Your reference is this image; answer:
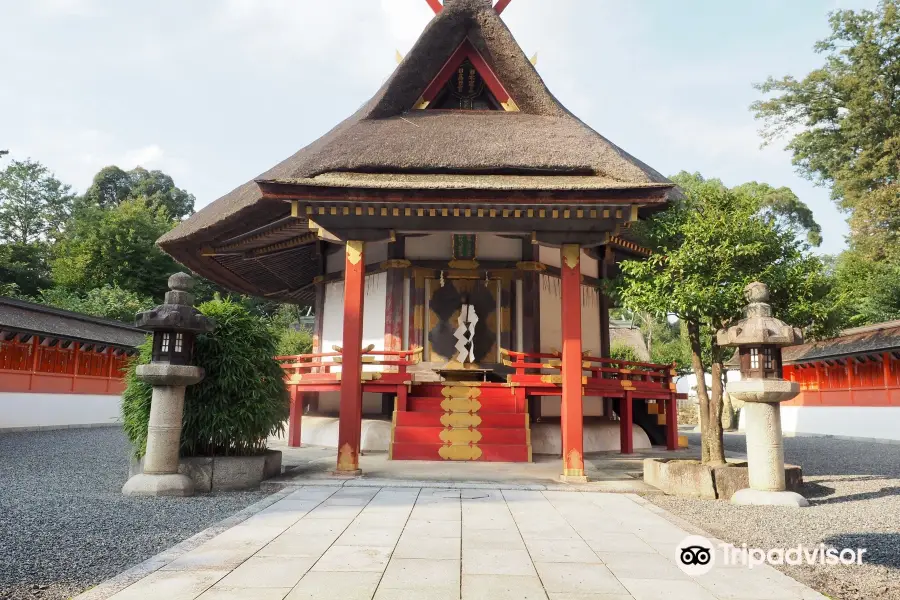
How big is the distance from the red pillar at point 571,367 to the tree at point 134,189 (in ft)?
155

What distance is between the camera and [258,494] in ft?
22.8

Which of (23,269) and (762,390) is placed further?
(23,269)

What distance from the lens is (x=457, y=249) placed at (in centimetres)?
1218

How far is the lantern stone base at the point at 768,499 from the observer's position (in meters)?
6.54

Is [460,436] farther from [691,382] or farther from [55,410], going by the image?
[691,382]

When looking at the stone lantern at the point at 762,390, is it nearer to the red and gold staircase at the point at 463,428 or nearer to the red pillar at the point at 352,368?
the red and gold staircase at the point at 463,428

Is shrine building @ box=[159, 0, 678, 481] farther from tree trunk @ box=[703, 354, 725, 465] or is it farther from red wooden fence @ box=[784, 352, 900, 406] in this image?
red wooden fence @ box=[784, 352, 900, 406]

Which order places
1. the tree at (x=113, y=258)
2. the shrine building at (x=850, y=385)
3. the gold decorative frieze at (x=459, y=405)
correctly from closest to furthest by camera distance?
the gold decorative frieze at (x=459, y=405), the shrine building at (x=850, y=385), the tree at (x=113, y=258)

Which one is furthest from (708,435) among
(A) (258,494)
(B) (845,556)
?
(A) (258,494)

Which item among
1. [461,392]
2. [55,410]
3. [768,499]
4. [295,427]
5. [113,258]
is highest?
[113,258]

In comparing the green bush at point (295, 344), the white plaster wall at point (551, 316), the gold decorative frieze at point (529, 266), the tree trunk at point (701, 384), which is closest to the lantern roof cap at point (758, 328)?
the tree trunk at point (701, 384)

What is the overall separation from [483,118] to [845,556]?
9.46m

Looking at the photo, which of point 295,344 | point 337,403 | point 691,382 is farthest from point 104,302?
point 691,382

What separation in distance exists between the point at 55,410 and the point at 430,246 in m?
14.8
